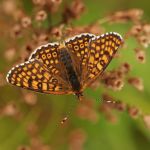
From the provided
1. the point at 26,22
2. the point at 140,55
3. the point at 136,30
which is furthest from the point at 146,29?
the point at 26,22

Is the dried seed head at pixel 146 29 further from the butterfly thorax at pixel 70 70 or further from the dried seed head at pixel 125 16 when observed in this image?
the butterfly thorax at pixel 70 70

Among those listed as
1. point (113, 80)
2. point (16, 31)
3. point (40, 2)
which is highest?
point (40, 2)

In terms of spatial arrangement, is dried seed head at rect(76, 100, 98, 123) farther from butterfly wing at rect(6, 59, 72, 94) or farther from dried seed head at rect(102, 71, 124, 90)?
butterfly wing at rect(6, 59, 72, 94)

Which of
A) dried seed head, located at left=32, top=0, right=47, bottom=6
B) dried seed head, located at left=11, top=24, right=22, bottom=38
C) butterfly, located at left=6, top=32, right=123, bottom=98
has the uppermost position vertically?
dried seed head, located at left=32, top=0, right=47, bottom=6

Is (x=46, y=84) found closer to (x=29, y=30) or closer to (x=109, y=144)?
(x=29, y=30)

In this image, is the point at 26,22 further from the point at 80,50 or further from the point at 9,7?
the point at 9,7

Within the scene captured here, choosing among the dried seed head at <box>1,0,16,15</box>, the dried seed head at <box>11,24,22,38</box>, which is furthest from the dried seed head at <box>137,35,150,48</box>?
the dried seed head at <box>1,0,16,15</box>
